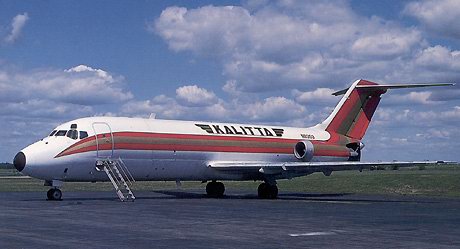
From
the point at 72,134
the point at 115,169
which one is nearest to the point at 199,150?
the point at 115,169

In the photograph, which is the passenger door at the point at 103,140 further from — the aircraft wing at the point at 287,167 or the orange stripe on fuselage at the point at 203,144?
the aircraft wing at the point at 287,167

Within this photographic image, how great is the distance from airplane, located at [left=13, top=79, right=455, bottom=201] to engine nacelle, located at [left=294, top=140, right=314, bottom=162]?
0.19 ft

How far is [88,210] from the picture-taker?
2373cm

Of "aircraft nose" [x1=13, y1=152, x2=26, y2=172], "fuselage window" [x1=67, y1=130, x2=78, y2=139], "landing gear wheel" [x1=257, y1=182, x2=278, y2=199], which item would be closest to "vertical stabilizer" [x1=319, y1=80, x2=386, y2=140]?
"landing gear wheel" [x1=257, y1=182, x2=278, y2=199]

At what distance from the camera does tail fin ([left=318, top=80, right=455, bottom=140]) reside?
41844 millimetres

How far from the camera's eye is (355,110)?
42.0 m

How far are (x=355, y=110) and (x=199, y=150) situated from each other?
1234 cm

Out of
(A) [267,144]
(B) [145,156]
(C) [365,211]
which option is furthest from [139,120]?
(C) [365,211]

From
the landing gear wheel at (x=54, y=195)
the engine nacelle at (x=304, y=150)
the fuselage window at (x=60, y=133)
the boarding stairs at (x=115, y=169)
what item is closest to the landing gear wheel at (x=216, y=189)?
the engine nacelle at (x=304, y=150)

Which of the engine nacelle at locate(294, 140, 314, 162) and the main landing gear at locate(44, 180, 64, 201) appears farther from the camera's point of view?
the engine nacelle at locate(294, 140, 314, 162)

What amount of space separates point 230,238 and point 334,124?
28.4 meters

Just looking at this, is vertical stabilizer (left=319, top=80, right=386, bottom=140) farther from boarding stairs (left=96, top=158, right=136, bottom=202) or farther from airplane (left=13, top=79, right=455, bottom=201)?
boarding stairs (left=96, top=158, right=136, bottom=202)

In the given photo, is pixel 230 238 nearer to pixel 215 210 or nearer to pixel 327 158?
pixel 215 210

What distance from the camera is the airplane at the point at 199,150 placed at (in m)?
30.0
